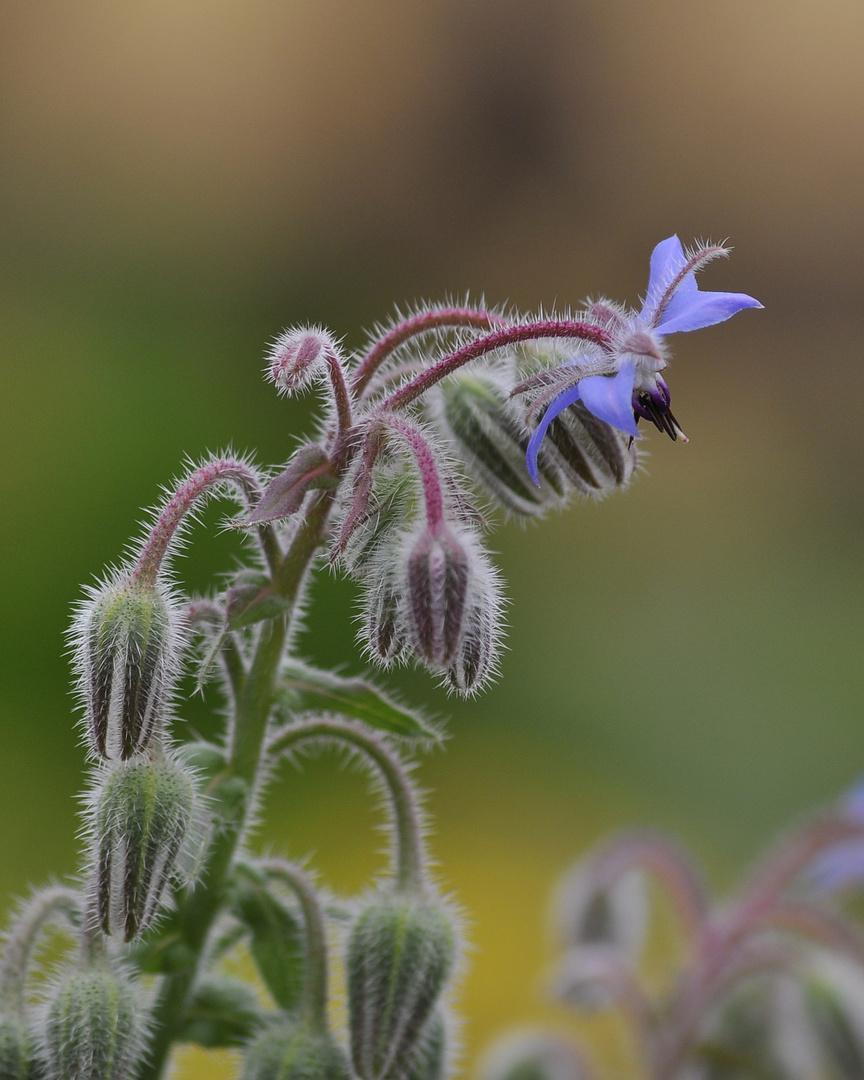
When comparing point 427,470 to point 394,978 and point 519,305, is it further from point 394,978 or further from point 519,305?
point 519,305

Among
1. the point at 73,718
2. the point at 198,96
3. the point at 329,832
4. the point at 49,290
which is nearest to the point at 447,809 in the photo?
the point at 329,832

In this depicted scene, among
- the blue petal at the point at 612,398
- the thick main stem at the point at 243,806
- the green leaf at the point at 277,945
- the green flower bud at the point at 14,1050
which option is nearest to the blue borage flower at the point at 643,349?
the blue petal at the point at 612,398

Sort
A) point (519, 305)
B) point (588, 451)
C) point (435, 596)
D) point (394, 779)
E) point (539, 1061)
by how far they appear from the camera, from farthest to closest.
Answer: point (519, 305) < point (539, 1061) < point (394, 779) < point (588, 451) < point (435, 596)

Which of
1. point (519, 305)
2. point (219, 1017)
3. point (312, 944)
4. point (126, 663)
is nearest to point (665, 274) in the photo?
point (126, 663)

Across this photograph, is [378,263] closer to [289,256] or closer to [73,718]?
[289,256]

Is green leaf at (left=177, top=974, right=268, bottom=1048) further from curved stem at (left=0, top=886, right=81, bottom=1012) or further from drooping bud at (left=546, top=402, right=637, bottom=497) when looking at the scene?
drooping bud at (left=546, top=402, right=637, bottom=497)

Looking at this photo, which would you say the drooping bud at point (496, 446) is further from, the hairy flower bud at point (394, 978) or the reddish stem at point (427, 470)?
the hairy flower bud at point (394, 978)
